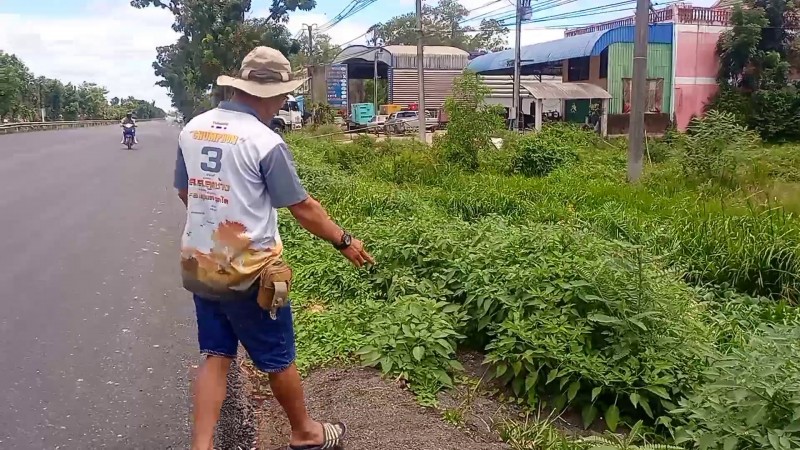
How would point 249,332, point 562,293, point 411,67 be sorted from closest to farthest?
point 249,332 → point 562,293 → point 411,67

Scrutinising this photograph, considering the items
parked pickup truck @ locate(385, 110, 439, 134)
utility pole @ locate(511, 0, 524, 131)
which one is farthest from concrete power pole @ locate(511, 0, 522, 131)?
parked pickup truck @ locate(385, 110, 439, 134)

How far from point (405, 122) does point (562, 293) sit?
2805cm

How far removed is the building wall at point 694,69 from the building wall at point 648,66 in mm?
316

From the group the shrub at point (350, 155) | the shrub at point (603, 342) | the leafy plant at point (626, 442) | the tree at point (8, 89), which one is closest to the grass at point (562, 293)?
the shrub at point (603, 342)

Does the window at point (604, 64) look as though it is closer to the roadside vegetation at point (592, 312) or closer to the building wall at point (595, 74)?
the building wall at point (595, 74)

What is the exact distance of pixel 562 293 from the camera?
405 centimetres

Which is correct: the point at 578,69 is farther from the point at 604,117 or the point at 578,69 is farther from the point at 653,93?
the point at 604,117

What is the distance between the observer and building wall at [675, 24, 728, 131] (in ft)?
88.3

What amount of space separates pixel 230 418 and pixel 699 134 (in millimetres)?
9217

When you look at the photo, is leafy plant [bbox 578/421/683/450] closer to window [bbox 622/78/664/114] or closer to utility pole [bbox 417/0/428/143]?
utility pole [bbox 417/0/428/143]

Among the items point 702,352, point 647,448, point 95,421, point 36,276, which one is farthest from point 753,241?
point 36,276

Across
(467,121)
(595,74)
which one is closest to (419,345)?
(467,121)

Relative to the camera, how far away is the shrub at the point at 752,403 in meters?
2.66

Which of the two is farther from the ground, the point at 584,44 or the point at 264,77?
the point at 584,44
